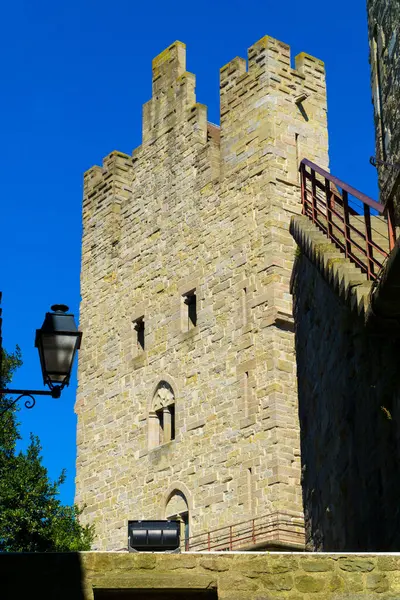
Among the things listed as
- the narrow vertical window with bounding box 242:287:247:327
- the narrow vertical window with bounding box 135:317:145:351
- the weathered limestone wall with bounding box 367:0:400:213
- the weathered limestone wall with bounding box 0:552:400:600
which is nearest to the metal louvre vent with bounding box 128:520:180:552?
the weathered limestone wall with bounding box 0:552:400:600

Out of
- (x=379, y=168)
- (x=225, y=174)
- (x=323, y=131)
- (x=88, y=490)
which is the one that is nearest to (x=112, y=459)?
(x=88, y=490)

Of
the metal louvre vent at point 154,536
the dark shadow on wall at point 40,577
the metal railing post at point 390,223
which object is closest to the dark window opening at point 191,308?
the metal louvre vent at point 154,536

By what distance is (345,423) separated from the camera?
10969mm

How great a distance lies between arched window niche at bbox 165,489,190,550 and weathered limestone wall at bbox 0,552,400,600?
1483cm

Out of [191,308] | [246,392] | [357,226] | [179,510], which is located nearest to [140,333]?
[191,308]

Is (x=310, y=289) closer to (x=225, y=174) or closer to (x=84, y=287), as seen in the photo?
(x=225, y=174)

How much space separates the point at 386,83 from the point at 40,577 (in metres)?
7.42

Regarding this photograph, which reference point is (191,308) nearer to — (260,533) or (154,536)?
(260,533)

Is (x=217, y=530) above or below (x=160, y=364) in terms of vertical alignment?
below

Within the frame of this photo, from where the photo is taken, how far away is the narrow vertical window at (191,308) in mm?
24984

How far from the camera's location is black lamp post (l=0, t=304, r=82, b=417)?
8.05 metres

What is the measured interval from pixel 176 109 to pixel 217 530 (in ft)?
32.9

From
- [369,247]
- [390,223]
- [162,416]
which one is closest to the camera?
[390,223]

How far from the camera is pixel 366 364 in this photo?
399 inches
